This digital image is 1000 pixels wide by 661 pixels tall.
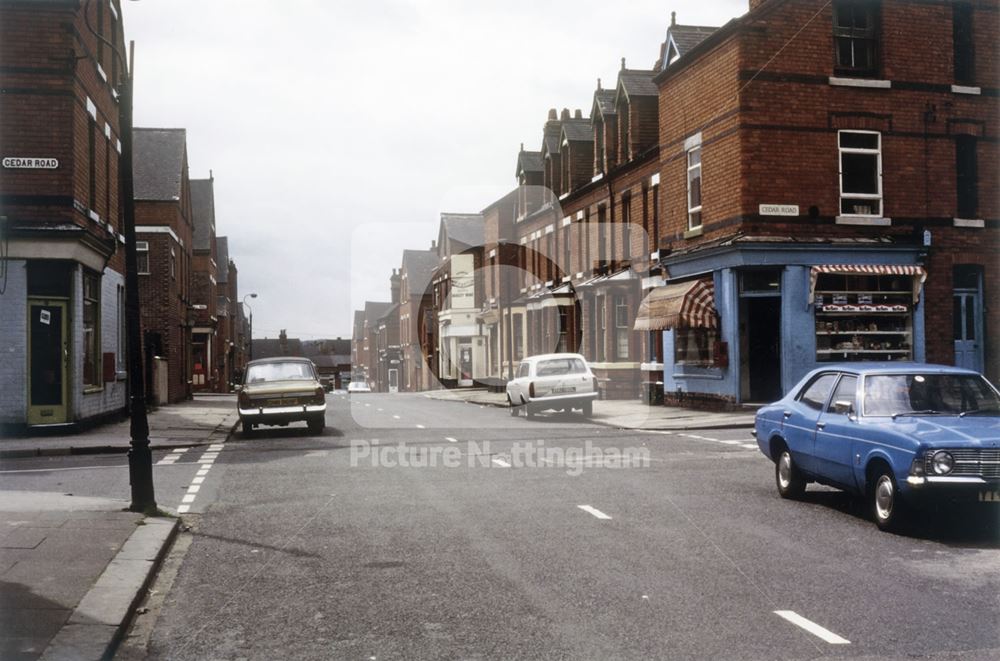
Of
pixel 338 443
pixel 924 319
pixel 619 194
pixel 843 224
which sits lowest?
pixel 338 443

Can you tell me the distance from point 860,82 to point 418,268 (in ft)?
207

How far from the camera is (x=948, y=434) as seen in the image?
9172 millimetres

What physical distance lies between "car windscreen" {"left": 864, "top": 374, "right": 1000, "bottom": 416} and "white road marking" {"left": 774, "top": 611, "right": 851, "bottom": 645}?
4.27m

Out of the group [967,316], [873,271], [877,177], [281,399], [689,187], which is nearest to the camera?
[281,399]

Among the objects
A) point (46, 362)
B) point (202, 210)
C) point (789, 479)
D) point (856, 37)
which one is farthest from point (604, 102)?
point (202, 210)

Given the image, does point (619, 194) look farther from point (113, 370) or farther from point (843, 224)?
point (113, 370)

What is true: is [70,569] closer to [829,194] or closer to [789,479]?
[789,479]

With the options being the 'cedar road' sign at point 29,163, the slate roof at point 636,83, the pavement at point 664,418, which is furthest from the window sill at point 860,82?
the 'cedar road' sign at point 29,163

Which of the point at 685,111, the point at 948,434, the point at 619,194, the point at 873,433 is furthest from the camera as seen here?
the point at 619,194

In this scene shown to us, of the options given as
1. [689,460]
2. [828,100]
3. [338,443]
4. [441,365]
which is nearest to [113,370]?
[338,443]

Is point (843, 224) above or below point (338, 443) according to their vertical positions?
above

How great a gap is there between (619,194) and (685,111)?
760cm

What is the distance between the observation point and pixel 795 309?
82.7 ft

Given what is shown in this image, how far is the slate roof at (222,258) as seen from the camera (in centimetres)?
8256
